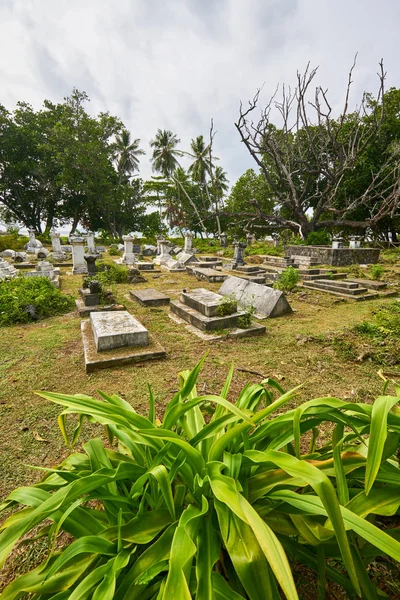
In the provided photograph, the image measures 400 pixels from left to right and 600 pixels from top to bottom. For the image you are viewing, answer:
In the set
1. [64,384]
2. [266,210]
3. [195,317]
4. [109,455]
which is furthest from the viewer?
[266,210]

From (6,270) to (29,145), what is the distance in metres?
27.4

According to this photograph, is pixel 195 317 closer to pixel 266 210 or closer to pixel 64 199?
pixel 266 210

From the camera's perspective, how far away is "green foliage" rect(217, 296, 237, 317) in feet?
15.5

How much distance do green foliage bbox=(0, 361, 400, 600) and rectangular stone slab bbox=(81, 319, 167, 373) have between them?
2028mm

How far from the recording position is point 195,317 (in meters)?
4.77

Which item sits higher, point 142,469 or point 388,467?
point 388,467

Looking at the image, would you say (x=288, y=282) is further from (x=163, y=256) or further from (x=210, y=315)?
(x=163, y=256)

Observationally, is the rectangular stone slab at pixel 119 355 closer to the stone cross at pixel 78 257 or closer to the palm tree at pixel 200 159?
the stone cross at pixel 78 257

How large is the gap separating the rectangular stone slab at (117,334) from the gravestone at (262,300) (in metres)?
2.12

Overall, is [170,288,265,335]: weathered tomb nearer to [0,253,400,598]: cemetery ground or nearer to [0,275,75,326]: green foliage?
[0,253,400,598]: cemetery ground

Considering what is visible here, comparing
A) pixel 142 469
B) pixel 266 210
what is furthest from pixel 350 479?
pixel 266 210

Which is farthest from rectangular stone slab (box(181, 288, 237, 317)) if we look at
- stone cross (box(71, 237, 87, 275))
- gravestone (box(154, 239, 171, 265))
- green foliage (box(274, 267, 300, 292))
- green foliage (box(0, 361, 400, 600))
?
gravestone (box(154, 239, 171, 265))

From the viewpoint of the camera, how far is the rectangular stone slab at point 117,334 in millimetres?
3456

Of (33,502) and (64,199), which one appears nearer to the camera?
(33,502)
